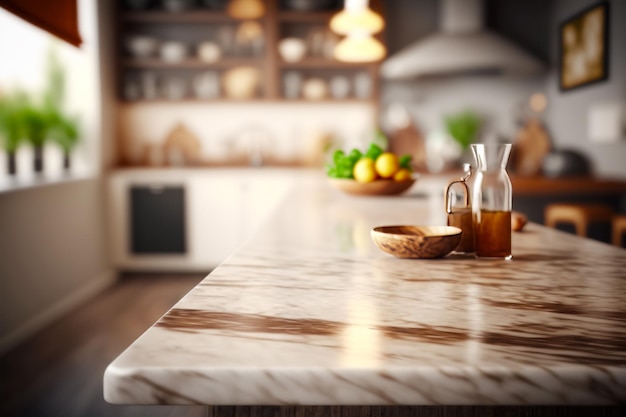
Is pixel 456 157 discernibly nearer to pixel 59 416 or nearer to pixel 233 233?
pixel 233 233

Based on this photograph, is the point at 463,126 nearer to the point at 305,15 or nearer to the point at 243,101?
the point at 305,15

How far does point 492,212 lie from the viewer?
120cm

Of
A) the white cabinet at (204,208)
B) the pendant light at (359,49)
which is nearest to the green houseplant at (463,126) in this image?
the white cabinet at (204,208)

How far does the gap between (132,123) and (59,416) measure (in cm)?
365

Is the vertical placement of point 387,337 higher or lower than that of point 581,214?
higher

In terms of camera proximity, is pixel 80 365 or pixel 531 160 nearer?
pixel 80 365

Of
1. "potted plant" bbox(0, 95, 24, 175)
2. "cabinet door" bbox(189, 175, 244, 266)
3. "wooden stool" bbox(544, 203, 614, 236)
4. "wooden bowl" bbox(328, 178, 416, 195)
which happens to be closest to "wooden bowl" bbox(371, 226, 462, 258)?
"wooden bowl" bbox(328, 178, 416, 195)

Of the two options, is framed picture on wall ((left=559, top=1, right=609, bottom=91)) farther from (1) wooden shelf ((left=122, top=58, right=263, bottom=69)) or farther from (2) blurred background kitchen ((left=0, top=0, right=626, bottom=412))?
(1) wooden shelf ((left=122, top=58, right=263, bottom=69))

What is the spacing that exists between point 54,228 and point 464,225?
3073 millimetres

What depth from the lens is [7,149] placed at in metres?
3.43

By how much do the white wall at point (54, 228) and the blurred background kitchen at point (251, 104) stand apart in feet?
0.06

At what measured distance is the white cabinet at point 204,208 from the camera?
4836 mm

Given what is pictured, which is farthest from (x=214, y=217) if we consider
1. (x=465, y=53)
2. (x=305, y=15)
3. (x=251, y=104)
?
(x=465, y=53)

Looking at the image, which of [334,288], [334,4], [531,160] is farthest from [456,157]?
[334,288]
